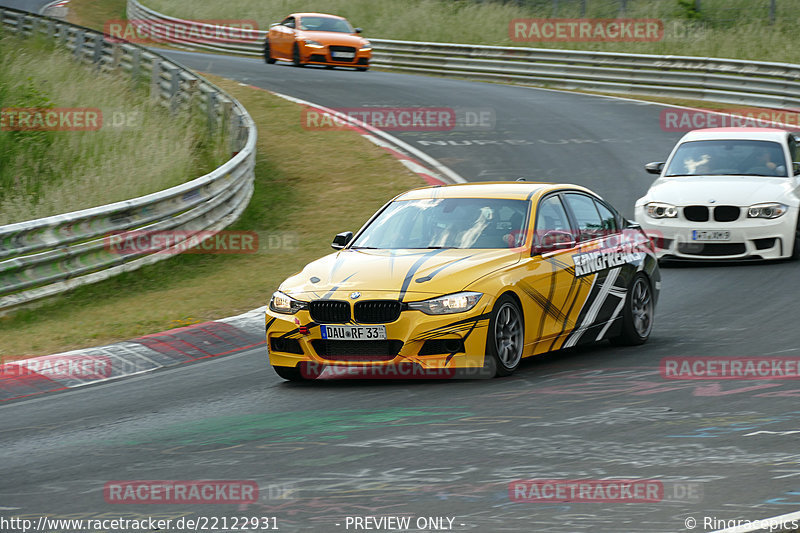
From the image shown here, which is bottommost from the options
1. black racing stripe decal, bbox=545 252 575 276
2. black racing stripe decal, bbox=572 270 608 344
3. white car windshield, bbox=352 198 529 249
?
black racing stripe decal, bbox=572 270 608 344

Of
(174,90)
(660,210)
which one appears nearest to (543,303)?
(660,210)

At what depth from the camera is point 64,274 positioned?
13398 mm

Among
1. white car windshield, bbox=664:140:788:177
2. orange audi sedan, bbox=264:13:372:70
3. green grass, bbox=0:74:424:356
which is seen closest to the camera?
green grass, bbox=0:74:424:356

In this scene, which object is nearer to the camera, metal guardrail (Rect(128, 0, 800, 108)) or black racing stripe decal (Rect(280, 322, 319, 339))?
black racing stripe decal (Rect(280, 322, 319, 339))

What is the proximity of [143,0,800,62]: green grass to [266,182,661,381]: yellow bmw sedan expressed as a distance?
2388 cm

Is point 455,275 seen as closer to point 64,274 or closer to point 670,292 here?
point 670,292

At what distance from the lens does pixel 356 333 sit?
8.57m

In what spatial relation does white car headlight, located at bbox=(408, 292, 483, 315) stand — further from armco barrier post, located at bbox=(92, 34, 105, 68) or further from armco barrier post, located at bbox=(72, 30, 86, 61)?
armco barrier post, located at bbox=(72, 30, 86, 61)

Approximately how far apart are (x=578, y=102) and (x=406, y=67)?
875cm

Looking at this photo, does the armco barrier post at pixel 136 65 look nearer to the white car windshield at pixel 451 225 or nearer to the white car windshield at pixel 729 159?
the white car windshield at pixel 729 159

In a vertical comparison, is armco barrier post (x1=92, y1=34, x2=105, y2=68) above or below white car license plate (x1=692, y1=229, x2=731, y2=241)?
above

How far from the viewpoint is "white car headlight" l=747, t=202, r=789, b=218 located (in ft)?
47.4

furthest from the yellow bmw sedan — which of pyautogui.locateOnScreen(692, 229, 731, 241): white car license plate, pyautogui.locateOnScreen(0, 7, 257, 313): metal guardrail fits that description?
pyautogui.locateOnScreen(0, 7, 257, 313): metal guardrail

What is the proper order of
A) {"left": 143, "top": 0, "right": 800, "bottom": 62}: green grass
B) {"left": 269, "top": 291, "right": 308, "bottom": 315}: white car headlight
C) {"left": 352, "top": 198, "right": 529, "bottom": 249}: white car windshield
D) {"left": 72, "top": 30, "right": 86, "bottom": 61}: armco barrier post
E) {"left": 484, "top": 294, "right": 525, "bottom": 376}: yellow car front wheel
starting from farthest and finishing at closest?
{"left": 143, "top": 0, "right": 800, "bottom": 62}: green grass < {"left": 72, "top": 30, "right": 86, "bottom": 61}: armco barrier post < {"left": 352, "top": 198, "right": 529, "bottom": 249}: white car windshield < {"left": 269, "top": 291, "right": 308, "bottom": 315}: white car headlight < {"left": 484, "top": 294, "right": 525, "bottom": 376}: yellow car front wheel
